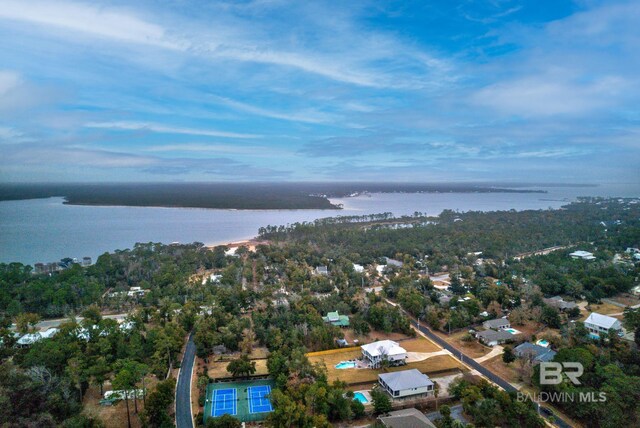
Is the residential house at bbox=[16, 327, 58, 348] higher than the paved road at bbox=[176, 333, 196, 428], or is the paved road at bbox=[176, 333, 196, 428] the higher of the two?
the residential house at bbox=[16, 327, 58, 348]

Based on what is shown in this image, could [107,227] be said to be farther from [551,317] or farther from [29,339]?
[551,317]

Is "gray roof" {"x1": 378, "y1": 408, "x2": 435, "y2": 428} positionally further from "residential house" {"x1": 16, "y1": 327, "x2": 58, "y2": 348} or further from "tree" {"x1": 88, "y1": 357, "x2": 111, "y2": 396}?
"residential house" {"x1": 16, "y1": 327, "x2": 58, "y2": 348}

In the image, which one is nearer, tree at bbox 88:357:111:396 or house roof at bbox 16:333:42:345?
tree at bbox 88:357:111:396

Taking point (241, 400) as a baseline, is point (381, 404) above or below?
above

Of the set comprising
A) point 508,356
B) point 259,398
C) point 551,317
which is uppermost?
point 551,317

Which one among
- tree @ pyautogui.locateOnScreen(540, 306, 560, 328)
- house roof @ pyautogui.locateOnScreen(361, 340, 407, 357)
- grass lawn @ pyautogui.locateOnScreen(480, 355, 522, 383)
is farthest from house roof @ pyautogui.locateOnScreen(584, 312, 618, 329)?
house roof @ pyautogui.locateOnScreen(361, 340, 407, 357)

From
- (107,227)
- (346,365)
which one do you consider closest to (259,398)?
(346,365)

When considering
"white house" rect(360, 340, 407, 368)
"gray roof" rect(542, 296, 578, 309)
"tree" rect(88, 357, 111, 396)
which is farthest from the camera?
"gray roof" rect(542, 296, 578, 309)
